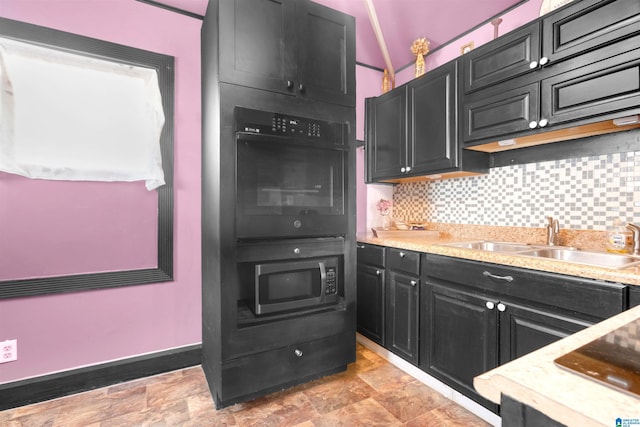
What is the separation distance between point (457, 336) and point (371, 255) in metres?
0.84

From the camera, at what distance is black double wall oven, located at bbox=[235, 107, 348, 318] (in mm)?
1837

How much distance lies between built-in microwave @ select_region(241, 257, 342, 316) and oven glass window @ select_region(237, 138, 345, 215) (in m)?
0.32

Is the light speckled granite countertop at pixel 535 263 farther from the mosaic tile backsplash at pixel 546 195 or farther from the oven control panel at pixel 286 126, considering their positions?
the oven control panel at pixel 286 126

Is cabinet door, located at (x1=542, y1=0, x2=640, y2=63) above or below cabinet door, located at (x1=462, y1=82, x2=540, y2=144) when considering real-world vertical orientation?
above

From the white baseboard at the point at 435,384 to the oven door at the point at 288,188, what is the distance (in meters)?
1.04

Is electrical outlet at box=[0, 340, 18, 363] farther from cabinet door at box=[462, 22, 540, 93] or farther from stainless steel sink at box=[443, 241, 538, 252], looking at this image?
cabinet door at box=[462, 22, 540, 93]

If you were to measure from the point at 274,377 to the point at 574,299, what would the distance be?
→ 5.14ft

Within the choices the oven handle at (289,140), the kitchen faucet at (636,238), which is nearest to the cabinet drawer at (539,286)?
the kitchen faucet at (636,238)

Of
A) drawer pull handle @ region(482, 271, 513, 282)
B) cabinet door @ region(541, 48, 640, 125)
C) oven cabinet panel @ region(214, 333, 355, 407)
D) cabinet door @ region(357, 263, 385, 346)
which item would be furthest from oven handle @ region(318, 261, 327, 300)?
cabinet door @ region(541, 48, 640, 125)

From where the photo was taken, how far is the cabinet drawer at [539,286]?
1.26 m

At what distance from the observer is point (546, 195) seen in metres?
2.06

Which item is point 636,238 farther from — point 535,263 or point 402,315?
point 402,315

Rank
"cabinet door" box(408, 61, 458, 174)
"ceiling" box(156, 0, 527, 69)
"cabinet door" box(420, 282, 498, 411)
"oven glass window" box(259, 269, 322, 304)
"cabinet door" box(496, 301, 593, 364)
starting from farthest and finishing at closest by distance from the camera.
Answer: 1. "ceiling" box(156, 0, 527, 69)
2. "cabinet door" box(408, 61, 458, 174)
3. "oven glass window" box(259, 269, 322, 304)
4. "cabinet door" box(420, 282, 498, 411)
5. "cabinet door" box(496, 301, 593, 364)

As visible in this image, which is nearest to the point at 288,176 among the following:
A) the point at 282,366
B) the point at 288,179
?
the point at 288,179
